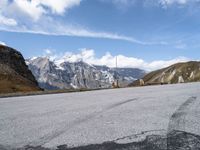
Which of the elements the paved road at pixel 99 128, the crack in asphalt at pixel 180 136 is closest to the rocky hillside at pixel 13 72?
the paved road at pixel 99 128

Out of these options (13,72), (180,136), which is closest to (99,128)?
(180,136)

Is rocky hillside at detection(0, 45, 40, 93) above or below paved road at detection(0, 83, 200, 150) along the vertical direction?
above

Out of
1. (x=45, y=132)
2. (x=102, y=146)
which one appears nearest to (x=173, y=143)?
(x=102, y=146)

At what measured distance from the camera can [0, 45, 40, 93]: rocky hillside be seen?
5931 cm

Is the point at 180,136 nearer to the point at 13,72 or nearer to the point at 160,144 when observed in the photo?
the point at 160,144

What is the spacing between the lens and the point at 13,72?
70.3 meters

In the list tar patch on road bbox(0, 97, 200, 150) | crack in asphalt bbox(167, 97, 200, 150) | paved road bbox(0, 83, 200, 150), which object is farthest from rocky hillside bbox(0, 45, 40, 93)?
tar patch on road bbox(0, 97, 200, 150)

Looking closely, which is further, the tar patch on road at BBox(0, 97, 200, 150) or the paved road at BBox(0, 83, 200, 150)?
the paved road at BBox(0, 83, 200, 150)

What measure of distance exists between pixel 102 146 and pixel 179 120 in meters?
2.77

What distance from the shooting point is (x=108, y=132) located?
6.55 meters

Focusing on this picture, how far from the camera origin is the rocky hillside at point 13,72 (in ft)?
195

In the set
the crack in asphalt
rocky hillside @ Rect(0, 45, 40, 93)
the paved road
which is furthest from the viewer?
rocky hillside @ Rect(0, 45, 40, 93)

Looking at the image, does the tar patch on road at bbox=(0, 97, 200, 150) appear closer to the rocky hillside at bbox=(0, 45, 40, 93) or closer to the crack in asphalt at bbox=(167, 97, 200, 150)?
the crack in asphalt at bbox=(167, 97, 200, 150)

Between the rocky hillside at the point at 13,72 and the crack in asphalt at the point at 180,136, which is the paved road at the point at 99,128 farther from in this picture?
the rocky hillside at the point at 13,72
